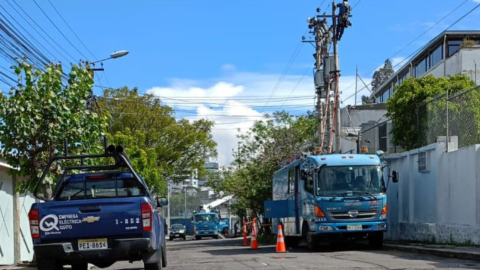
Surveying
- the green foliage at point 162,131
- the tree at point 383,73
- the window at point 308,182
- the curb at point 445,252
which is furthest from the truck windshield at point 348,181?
the tree at point 383,73

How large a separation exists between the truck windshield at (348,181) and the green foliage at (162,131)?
85.3ft

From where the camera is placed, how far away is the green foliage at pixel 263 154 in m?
41.0

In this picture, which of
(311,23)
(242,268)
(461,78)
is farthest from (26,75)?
(461,78)

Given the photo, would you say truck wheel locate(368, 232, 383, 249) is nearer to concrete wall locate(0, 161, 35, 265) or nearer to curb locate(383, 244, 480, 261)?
curb locate(383, 244, 480, 261)

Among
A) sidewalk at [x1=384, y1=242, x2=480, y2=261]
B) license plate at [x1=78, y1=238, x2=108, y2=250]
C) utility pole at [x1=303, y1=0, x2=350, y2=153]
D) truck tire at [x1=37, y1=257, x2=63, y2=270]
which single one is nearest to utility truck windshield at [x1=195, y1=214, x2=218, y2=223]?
utility pole at [x1=303, y1=0, x2=350, y2=153]

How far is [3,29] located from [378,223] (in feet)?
38.6

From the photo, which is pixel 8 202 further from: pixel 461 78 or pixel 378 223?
pixel 461 78

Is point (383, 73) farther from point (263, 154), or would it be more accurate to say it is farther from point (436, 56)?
point (263, 154)

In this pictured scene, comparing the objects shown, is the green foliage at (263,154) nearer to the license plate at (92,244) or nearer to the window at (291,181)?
the window at (291,181)

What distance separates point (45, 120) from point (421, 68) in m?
40.5

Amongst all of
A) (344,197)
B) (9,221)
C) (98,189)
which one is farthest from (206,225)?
(98,189)

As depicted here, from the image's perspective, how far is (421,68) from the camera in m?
52.9

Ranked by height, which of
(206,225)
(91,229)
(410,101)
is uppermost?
(410,101)

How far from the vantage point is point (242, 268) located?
14.9 m
